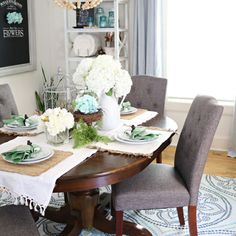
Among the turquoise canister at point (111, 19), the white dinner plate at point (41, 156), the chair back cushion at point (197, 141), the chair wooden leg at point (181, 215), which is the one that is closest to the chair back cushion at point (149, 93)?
the chair back cushion at point (197, 141)

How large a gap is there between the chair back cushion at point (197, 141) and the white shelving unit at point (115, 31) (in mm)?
1909

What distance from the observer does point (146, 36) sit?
420 cm

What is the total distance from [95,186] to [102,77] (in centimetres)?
68

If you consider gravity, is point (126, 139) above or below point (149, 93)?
below

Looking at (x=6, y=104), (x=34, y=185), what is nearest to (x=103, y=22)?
(x=6, y=104)

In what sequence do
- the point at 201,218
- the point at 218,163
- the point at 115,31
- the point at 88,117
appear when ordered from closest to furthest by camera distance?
the point at 88,117
the point at 201,218
the point at 218,163
the point at 115,31

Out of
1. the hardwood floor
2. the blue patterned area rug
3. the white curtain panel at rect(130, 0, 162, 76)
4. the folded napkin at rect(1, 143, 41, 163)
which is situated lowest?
the blue patterned area rug

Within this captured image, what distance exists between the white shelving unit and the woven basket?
82.2 inches

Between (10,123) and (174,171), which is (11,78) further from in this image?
(174,171)

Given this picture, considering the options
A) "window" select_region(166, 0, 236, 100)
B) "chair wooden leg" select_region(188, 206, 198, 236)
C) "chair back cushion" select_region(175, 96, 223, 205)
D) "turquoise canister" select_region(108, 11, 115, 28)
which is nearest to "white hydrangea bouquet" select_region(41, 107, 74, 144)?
"chair back cushion" select_region(175, 96, 223, 205)

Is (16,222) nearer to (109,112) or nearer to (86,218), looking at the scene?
(86,218)

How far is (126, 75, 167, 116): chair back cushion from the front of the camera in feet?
10.6

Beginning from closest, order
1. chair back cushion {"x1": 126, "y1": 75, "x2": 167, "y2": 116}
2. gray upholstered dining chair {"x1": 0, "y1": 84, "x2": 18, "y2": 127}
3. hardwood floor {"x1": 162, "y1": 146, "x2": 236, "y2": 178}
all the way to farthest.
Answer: gray upholstered dining chair {"x1": 0, "y1": 84, "x2": 18, "y2": 127}
chair back cushion {"x1": 126, "y1": 75, "x2": 167, "y2": 116}
hardwood floor {"x1": 162, "y1": 146, "x2": 236, "y2": 178}

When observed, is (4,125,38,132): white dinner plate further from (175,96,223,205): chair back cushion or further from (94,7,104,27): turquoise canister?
(94,7,104,27): turquoise canister
